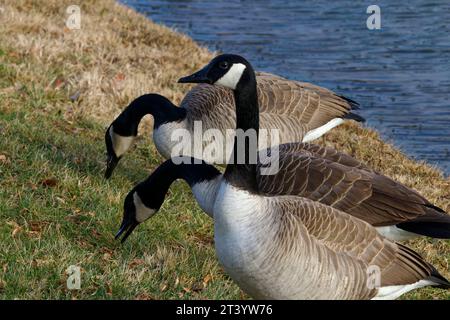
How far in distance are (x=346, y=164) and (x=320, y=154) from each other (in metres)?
0.26

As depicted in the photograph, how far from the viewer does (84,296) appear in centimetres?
604

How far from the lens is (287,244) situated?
5625 mm

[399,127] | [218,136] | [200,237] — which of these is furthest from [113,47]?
[200,237]

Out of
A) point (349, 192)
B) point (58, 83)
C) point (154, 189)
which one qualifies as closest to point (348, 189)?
point (349, 192)

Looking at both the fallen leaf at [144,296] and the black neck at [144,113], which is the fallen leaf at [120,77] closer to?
the black neck at [144,113]

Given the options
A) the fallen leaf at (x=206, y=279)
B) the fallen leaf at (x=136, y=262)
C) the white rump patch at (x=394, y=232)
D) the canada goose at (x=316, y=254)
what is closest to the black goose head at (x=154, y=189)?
the fallen leaf at (x=136, y=262)

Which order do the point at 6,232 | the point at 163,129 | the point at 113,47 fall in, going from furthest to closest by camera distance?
the point at 113,47 < the point at 163,129 < the point at 6,232

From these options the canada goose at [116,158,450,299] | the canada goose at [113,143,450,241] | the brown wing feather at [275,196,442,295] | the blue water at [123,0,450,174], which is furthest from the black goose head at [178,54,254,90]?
the blue water at [123,0,450,174]

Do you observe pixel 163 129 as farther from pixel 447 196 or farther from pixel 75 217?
pixel 447 196

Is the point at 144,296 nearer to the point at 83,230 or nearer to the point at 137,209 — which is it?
the point at 137,209

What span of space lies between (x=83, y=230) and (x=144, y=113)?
6.83 feet

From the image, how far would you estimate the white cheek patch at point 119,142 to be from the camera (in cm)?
879

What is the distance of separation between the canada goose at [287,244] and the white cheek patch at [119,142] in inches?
117

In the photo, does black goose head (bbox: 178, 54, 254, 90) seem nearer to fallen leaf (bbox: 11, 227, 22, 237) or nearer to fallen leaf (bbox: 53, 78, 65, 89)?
fallen leaf (bbox: 11, 227, 22, 237)
